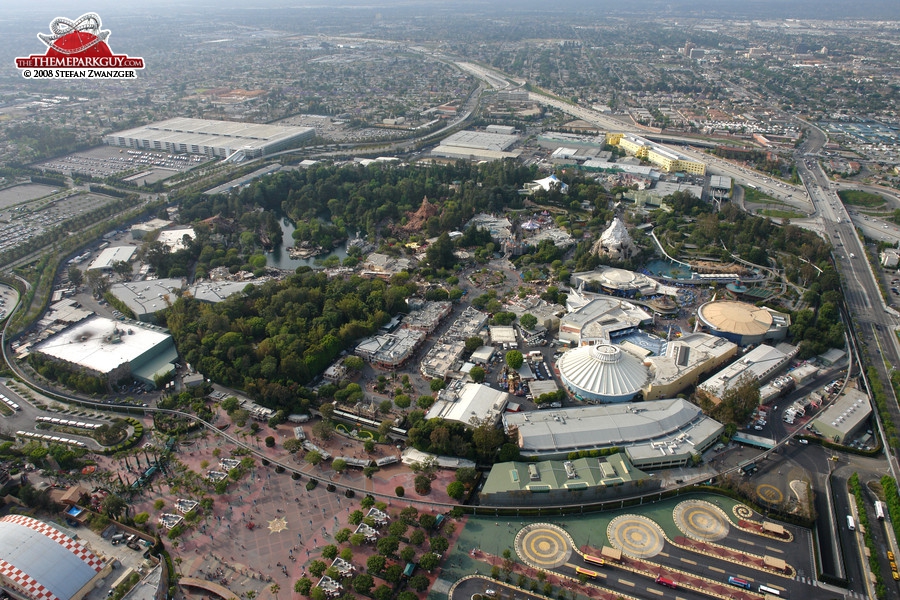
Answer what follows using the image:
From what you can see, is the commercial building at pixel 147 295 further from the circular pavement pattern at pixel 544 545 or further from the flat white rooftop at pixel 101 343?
the circular pavement pattern at pixel 544 545

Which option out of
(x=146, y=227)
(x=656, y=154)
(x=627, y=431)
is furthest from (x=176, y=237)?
(x=656, y=154)

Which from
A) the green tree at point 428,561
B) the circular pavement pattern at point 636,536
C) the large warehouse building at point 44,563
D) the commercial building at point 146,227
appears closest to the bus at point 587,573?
the circular pavement pattern at point 636,536

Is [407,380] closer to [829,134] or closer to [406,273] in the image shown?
[406,273]

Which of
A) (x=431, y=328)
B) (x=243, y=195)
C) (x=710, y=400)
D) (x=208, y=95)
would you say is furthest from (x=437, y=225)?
(x=208, y=95)

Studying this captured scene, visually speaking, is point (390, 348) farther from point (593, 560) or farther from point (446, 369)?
point (593, 560)

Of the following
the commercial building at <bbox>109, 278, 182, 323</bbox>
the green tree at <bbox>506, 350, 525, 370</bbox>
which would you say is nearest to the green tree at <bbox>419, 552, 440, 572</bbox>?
the green tree at <bbox>506, 350, 525, 370</bbox>

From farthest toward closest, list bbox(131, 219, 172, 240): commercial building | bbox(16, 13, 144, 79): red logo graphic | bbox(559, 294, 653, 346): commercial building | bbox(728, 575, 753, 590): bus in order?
1. bbox(16, 13, 144, 79): red logo graphic
2. bbox(131, 219, 172, 240): commercial building
3. bbox(559, 294, 653, 346): commercial building
4. bbox(728, 575, 753, 590): bus

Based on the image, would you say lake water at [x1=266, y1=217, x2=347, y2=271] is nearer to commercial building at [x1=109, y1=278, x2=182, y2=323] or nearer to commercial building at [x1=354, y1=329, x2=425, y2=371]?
commercial building at [x1=109, y1=278, x2=182, y2=323]
